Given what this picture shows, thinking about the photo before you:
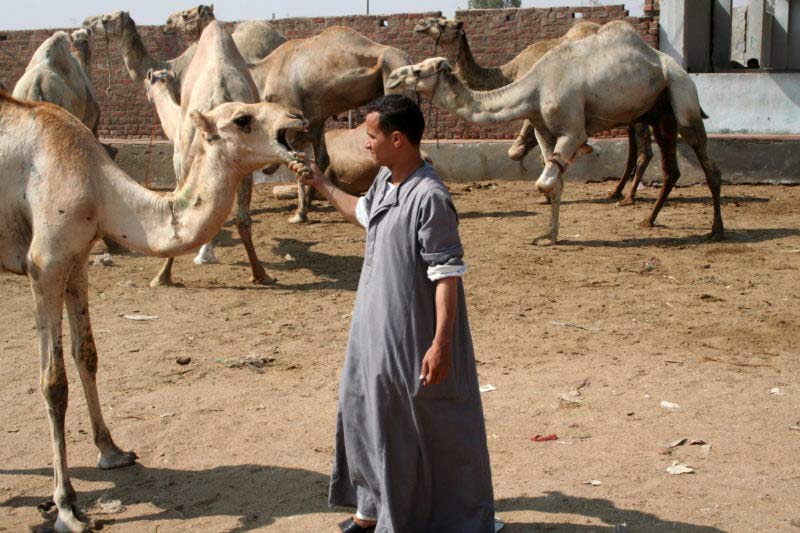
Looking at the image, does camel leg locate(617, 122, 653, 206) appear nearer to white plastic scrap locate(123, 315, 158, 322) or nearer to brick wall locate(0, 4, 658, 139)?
brick wall locate(0, 4, 658, 139)

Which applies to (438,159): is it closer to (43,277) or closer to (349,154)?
(349,154)

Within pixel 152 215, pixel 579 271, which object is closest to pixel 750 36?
pixel 579 271

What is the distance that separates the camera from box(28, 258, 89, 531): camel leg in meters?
4.37

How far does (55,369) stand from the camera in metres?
4.56

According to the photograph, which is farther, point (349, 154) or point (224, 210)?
point (349, 154)

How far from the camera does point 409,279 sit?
3742 millimetres

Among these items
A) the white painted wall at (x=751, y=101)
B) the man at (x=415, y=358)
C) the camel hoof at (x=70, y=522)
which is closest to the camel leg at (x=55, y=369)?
the camel hoof at (x=70, y=522)

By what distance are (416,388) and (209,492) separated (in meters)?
1.55

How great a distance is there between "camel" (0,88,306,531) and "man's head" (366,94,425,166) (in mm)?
1094

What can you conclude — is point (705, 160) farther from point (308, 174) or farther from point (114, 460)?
point (114, 460)

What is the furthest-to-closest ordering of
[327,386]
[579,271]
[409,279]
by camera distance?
[579,271]
[327,386]
[409,279]

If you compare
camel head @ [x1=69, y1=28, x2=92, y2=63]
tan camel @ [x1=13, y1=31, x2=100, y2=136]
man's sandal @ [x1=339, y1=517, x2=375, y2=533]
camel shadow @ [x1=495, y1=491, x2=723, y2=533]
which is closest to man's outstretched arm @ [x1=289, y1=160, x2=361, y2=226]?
man's sandal @ [x1=339, y1=517, x2=375, y2=533]

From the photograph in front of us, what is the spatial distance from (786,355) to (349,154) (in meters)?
6.75

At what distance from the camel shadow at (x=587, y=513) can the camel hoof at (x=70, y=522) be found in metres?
1.87
